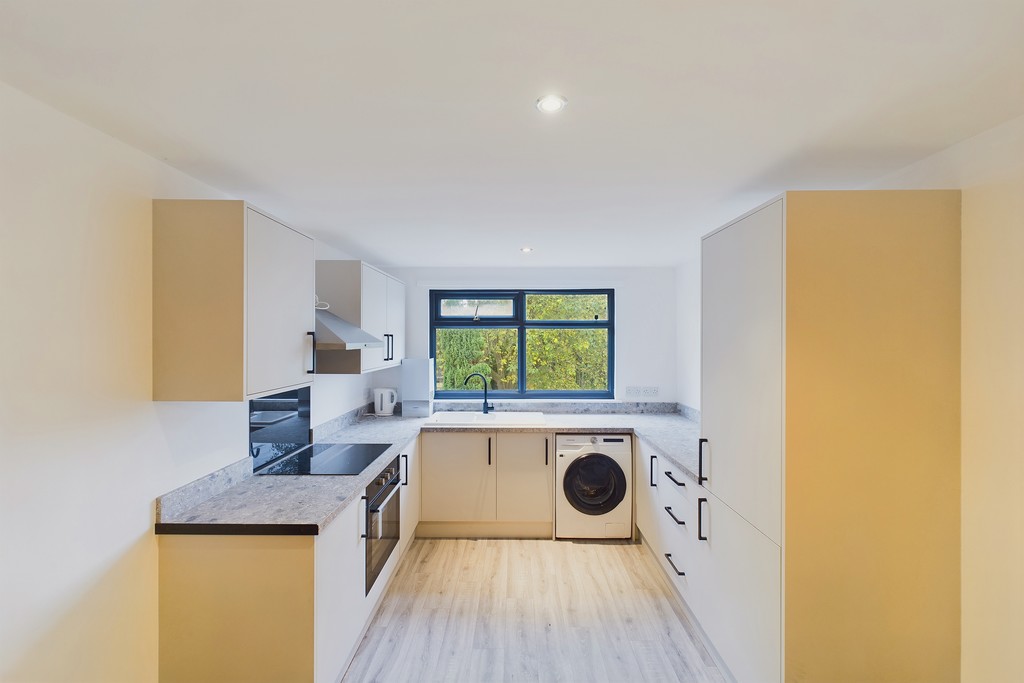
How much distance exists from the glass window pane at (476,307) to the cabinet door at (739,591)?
8.76 ft

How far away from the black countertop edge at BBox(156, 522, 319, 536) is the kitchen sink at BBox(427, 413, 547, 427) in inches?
74.1

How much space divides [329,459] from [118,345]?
4.26ft

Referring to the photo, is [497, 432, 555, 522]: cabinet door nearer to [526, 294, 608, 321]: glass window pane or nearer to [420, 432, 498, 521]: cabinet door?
[420, 432, 498, 521]: cabinet door

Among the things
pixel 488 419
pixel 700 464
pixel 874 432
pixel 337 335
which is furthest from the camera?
pixel 488 419

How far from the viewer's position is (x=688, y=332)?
4.01 meters

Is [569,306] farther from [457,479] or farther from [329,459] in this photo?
[329,459]

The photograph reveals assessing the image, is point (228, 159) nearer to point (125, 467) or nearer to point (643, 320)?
point (125, 467)

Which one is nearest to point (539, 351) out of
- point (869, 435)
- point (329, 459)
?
point (329, 459)

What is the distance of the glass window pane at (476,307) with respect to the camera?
4457 mm

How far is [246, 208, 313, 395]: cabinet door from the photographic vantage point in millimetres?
1822

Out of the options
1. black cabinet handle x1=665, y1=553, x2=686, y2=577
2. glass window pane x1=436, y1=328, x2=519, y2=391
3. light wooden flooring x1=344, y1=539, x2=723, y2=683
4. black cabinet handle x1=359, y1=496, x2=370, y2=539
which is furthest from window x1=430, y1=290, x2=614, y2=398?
black cabinet handle x1=359, y1=496, x2=370, y2=539

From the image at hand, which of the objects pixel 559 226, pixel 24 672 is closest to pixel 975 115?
pixel 559 226

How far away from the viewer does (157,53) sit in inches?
42.9

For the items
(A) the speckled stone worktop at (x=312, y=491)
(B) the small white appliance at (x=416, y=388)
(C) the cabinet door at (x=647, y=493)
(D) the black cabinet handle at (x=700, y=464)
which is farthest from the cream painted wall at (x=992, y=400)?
(B) the small white appliance at (x=416, y=388)
